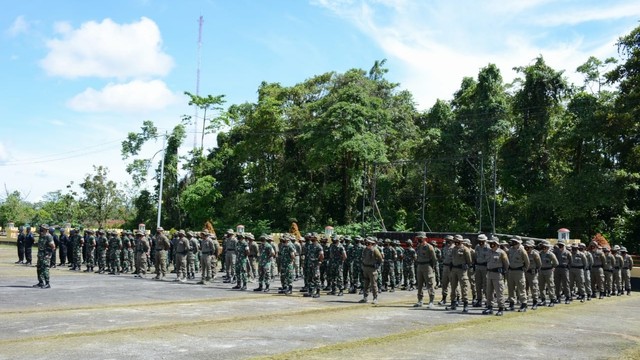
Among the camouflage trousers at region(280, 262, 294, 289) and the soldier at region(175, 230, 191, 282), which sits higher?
the soldier at region(175, 230, 191, 282)

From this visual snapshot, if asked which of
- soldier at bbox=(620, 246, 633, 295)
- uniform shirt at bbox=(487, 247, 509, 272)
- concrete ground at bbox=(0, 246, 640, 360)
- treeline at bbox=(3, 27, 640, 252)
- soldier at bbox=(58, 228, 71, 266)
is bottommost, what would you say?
concrete ground at bbox=(0, 246, 640, 360)

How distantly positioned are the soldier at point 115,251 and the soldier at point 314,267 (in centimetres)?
1013

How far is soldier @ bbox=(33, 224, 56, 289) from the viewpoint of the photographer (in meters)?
17.1

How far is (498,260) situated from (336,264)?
5.43m

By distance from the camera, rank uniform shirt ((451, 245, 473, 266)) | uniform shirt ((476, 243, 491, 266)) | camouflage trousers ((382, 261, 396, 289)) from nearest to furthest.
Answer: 1. uniform shirt ((451, 245, 473, 266))
2. uniform shirt ((476, 243, 491, 266))
3. camouflage trousers ((382, 261, 396, 289))

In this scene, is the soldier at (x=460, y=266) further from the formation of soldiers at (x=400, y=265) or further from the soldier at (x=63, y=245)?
the soldier at (x=63, y=245)

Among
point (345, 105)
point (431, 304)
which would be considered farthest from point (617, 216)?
point (431, 304)

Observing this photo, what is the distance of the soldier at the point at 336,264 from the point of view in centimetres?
1809

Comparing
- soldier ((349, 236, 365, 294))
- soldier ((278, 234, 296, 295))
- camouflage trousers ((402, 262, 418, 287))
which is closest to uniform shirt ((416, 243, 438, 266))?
soldier ((349, 236, 365, 294))

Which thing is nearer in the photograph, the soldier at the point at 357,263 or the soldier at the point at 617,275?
the soldier at the point at 357,263

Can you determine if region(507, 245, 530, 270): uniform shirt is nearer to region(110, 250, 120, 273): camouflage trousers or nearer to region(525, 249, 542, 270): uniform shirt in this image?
region(525, 249, 542, 270): uniform shirt

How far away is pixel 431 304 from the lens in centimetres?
1553

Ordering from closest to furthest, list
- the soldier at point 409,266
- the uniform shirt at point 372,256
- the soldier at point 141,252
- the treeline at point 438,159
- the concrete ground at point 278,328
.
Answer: the concrete ground at point 278,328
the uniform shirt at point 372,256
the soldier at point 409,266
the soldier at point 141,252
the treeline at point 438,159

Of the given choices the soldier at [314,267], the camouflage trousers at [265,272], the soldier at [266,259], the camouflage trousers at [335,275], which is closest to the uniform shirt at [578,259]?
the camouflage trousers at [335,275]
